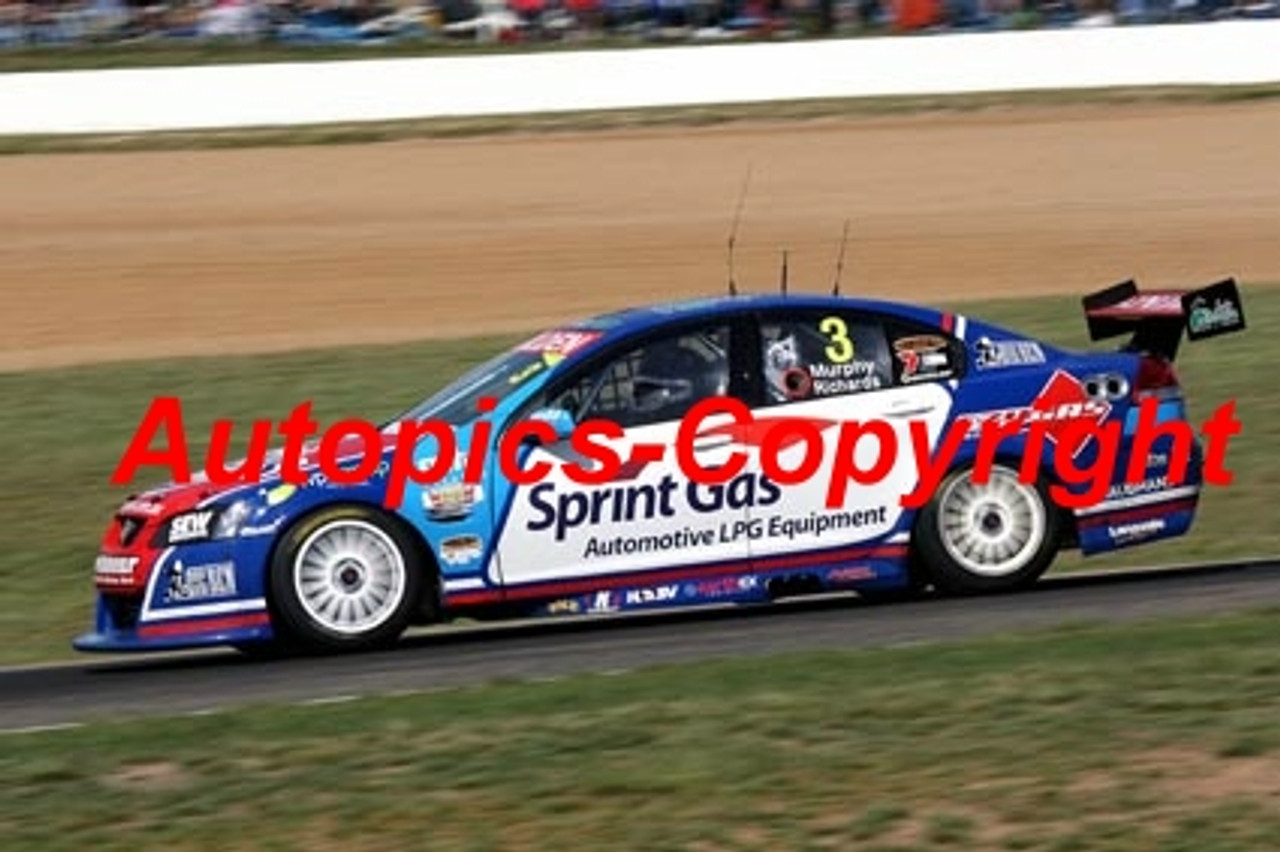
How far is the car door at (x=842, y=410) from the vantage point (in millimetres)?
11734

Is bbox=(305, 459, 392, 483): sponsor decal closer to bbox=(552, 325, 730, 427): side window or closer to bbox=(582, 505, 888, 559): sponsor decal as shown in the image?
bbox=(552, 325, 730, 427): side window

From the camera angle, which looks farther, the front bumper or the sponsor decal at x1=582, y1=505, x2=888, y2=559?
the sponsor decal at x1=582, y1=505, x2=888, y2=559

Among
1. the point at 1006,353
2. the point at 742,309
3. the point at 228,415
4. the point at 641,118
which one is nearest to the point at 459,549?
the point at 742,309

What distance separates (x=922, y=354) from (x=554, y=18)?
82.6ft

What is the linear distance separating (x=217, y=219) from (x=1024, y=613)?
19.2 meters

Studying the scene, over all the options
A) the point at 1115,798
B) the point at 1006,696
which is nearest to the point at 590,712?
the point at 1006,696

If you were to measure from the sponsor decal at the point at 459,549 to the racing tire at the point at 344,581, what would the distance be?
0.36 ft

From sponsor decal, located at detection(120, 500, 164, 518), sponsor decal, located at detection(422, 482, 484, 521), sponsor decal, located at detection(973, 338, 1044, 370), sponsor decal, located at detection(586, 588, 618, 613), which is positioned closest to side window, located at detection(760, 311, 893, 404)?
sponsor decal, located at detection(973, 338, 1044, 370)

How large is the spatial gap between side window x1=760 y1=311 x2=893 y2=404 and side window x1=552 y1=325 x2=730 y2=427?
20 centimetres

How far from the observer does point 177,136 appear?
33.8 metres

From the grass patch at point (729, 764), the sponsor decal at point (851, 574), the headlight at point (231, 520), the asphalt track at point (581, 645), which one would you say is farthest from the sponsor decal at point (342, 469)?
the sponsor decal at point (851, 574)

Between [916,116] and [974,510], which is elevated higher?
[916,116]

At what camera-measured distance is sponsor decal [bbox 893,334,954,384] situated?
12.0 m

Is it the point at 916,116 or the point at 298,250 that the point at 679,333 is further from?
the point at 916,116
